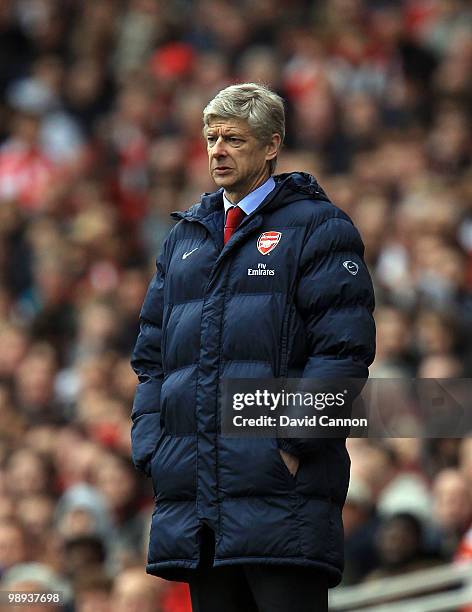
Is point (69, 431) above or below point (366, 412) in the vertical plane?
below

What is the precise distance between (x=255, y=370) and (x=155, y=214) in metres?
7.72

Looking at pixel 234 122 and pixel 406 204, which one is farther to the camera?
pixel 406 204

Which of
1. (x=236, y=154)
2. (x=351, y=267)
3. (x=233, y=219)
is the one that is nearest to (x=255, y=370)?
(x=351, y=267)

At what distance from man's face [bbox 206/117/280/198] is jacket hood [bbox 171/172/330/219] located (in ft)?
0.26

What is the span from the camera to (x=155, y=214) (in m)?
Result: 11.9

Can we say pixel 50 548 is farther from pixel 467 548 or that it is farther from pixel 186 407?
pixel 186 407

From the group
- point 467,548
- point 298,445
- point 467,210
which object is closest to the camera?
point 298,445

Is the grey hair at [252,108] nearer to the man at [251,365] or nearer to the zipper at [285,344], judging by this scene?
the man at [251,365]

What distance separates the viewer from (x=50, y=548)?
8.52 metres

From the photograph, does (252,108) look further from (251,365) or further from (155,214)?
(155,214)

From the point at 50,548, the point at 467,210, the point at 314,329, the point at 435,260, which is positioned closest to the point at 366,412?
the point at 314,329

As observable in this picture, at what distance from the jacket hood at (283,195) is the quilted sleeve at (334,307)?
136 millimetres

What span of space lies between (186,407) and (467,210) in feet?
20.1

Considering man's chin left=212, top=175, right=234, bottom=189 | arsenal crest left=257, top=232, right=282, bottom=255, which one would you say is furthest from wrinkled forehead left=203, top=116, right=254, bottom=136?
arsenal crest left=257, top=232, right=282, bottom=255
